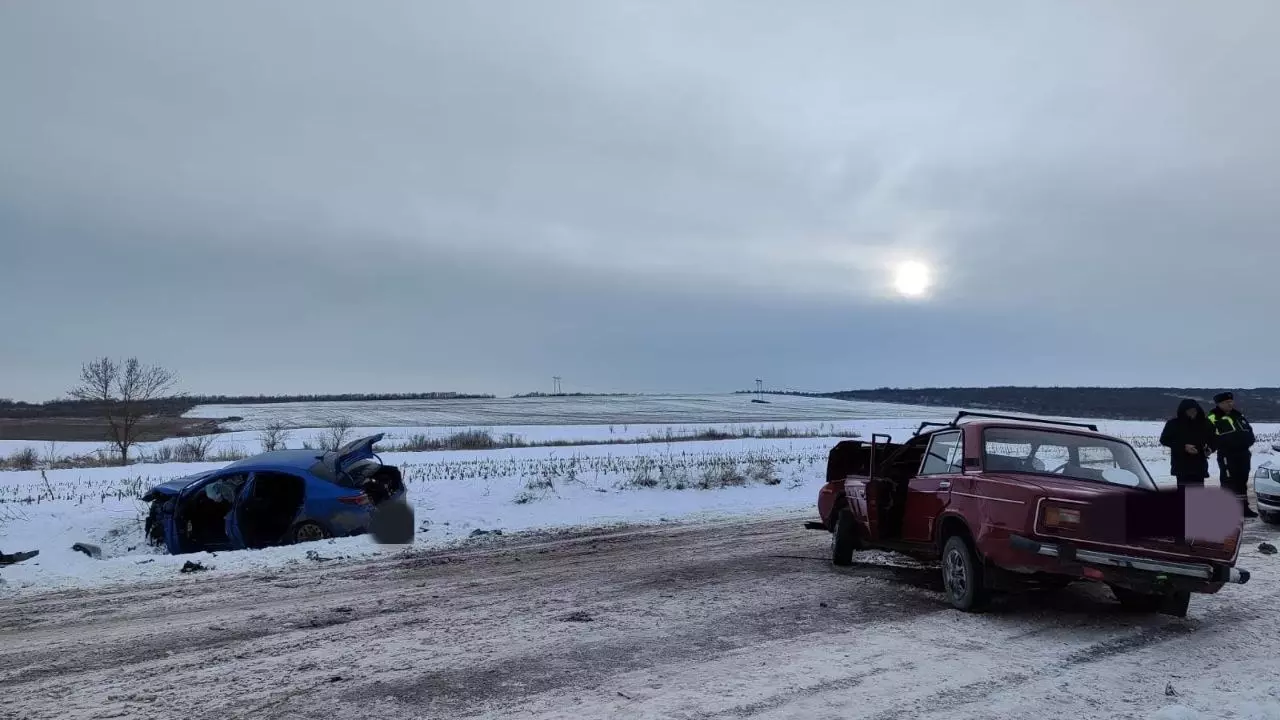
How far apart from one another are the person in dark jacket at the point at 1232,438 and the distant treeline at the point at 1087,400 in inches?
2614

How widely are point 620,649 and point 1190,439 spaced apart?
914 centimetres

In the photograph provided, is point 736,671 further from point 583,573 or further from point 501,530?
point 501,530

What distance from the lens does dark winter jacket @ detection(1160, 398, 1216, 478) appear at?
11.1m

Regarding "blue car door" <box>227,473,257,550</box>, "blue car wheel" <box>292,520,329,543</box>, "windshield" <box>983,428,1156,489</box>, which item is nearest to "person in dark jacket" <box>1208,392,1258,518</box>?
"windshield" <box>983,428,1156,489</box>

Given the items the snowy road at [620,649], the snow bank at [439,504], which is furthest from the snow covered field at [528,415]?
the snowy road at [620,649]

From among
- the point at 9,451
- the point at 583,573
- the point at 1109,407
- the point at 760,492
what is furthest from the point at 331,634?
the point at 1109,407

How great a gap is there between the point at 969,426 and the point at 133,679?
7.00m

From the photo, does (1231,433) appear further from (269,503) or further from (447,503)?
(269,503)

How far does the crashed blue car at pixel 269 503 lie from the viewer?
10.9 metres

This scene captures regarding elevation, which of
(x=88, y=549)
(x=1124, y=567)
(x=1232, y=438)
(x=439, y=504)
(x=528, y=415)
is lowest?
(x=88, y=549)

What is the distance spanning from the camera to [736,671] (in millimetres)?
5438

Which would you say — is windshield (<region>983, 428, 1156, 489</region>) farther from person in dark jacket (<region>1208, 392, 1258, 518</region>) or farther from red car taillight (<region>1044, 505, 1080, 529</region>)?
person in dark jacket (<region>1208, 392, 1258, 518</region>)

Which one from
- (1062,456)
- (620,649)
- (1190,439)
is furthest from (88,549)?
(1190,439)

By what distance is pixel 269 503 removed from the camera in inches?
445
